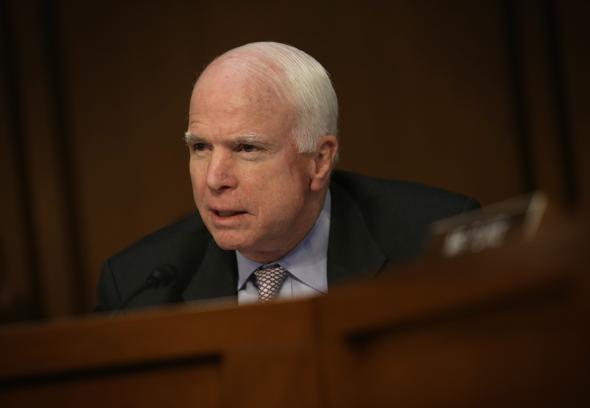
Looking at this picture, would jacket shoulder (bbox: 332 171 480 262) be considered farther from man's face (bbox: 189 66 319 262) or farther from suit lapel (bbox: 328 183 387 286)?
man's face (bbox: 189 66 319 262)

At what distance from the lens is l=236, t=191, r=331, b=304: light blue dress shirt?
232 cm

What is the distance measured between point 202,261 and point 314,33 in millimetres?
1000

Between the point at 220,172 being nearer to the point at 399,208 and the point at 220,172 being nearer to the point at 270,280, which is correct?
the point at 270,280

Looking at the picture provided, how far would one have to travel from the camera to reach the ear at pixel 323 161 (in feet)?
7.68

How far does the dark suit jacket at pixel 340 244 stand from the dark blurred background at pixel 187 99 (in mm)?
568

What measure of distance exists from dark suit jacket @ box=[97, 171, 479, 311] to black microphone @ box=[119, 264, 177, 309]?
8 cm

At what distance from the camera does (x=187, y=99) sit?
3.12 m

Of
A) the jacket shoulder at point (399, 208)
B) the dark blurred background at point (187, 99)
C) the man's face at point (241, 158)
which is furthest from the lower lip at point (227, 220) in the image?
the dark blurred background at point (187, 99)

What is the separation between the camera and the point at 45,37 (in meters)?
3.12

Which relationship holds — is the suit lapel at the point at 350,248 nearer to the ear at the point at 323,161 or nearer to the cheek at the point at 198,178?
the ear at the point at 323,161

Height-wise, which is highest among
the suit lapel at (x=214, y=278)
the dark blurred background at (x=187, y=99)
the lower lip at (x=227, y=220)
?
the dark blurred background at (x=187, y=99)

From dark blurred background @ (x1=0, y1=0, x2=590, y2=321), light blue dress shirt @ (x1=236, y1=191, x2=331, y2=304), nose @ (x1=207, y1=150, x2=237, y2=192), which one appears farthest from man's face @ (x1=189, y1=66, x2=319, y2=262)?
dark blurred background @ (x1=0, y1=0, x2=590, y2=321)

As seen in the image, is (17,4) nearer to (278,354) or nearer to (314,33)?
(314,33)

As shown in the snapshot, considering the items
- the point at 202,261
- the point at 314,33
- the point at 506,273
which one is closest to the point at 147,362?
the point at 506,273
